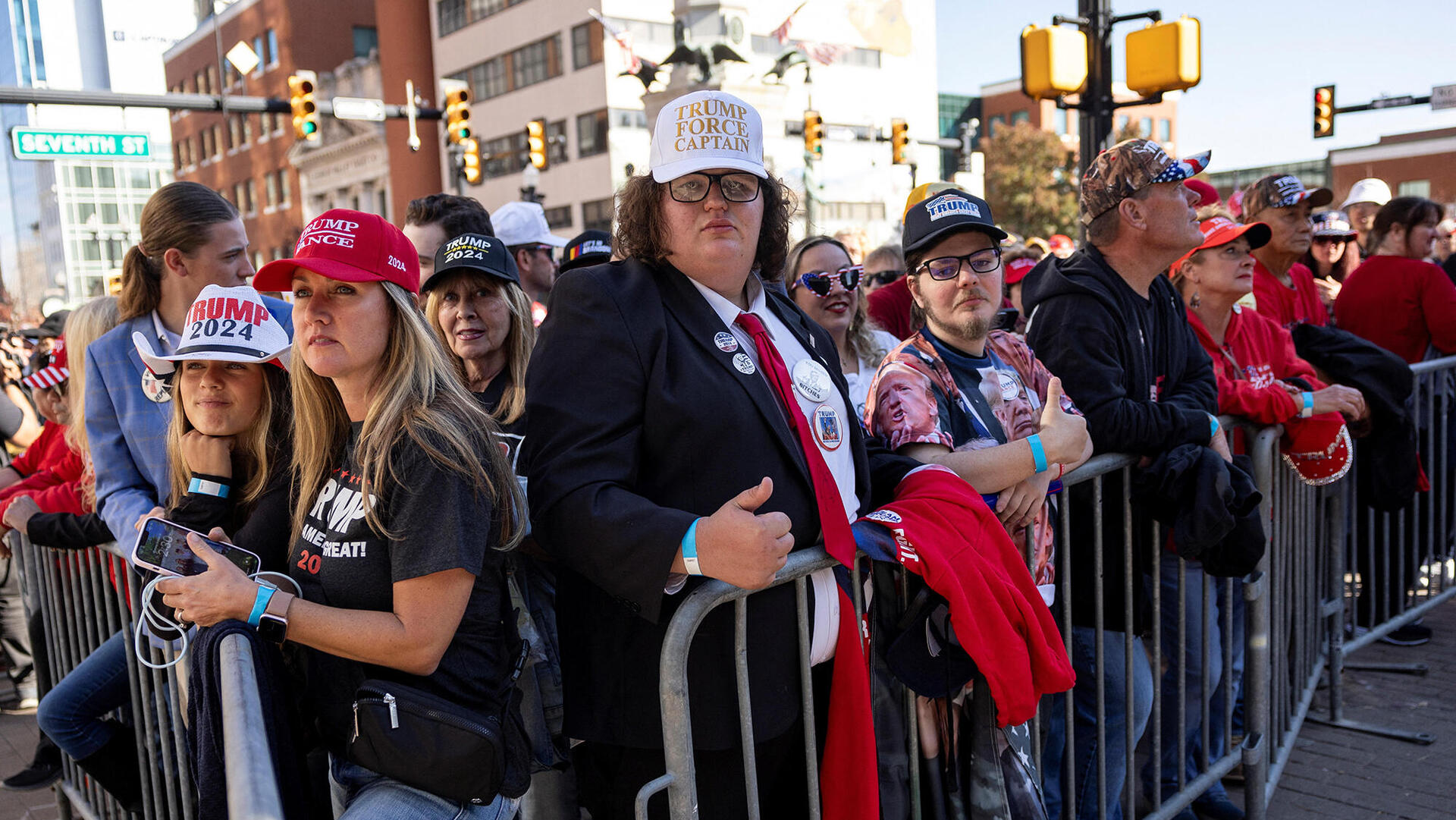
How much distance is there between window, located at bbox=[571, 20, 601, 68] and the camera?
40094mm

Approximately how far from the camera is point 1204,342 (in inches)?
160

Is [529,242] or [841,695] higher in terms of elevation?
[529,242]

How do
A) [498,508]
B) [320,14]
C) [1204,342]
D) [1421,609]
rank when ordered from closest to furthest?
[498,508]
[1204,342]
[1421,609]
[320,14]

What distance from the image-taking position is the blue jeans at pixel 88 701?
3.24 metres

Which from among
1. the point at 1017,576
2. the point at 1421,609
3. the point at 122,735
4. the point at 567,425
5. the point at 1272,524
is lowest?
the point at 1421,609

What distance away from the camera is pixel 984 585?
91.7 inches

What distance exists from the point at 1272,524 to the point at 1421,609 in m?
2.21

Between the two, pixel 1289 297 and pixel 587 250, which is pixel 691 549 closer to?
pixel 587 250

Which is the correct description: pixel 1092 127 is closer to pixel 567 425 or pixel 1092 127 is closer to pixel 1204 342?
pixel 1204 342

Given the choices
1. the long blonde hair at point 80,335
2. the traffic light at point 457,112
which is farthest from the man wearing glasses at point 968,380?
the traffic light at point 457,112

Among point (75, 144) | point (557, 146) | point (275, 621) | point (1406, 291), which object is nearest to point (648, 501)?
point (275, 621)

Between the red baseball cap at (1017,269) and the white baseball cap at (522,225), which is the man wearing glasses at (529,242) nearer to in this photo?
the white baseball cap at (522,225)

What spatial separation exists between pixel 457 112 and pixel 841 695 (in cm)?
1761

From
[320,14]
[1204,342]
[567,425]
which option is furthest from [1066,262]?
[320,14]
